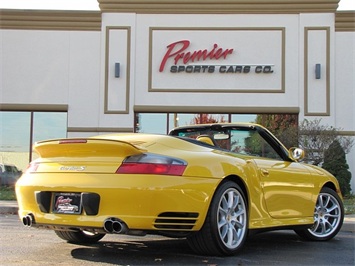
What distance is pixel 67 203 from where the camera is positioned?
14.8ft

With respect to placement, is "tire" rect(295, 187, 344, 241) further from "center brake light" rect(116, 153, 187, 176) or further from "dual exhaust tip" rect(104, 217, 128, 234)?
"dual exhaust tip" rect(104, 217, 128, 234)

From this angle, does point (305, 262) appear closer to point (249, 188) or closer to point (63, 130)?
point (249, 188)

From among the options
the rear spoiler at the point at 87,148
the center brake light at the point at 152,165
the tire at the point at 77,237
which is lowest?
the tire at the point at 77,237

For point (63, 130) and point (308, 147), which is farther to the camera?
point (63, 130)

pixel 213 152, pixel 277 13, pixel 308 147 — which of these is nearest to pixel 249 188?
pixel 213 152

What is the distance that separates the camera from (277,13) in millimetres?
16531

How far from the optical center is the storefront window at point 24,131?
1712cm

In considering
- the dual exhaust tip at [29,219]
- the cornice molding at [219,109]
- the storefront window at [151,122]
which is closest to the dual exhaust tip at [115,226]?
the dual exhaust tip at [29,219]

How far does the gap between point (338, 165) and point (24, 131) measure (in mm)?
10167

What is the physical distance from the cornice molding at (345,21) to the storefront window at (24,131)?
30.6 ft

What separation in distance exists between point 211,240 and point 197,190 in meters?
0.48

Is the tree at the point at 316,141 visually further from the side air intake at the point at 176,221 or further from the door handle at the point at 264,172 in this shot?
the side air intake at the point at 176,221

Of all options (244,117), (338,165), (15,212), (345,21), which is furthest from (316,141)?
(15,212)

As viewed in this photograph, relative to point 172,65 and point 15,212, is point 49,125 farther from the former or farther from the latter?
point 15,212
